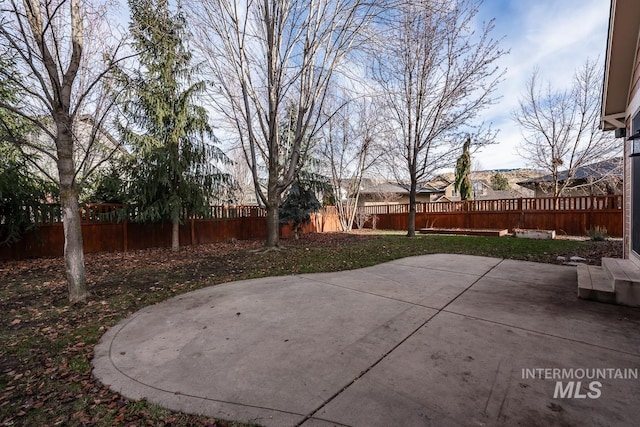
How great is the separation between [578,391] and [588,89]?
15.7 metres

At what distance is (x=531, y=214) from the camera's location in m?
11.8

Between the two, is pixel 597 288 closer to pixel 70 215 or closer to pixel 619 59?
pixel 619 59

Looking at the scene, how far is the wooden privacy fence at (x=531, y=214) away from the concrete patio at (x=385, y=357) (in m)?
8.98

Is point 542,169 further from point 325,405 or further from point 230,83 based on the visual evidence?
point 325,405

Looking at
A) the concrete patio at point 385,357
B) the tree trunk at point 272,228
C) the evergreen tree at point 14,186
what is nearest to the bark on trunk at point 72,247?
the concrete patio at point 385,357

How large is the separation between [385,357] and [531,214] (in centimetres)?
1268

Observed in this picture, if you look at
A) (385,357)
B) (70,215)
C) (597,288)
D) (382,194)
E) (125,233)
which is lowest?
(385,357)

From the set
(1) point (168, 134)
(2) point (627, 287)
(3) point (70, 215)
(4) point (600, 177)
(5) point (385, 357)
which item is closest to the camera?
(5) point (385, 357)

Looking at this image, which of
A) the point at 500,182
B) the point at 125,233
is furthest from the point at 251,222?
the point at 500,182

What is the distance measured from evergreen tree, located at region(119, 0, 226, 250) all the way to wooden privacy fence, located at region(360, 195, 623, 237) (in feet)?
39.1

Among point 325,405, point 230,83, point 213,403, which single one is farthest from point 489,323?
point 230,83

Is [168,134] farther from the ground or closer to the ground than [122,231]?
farther from the ground

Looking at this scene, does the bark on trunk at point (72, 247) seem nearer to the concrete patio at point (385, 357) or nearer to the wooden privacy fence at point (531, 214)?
the concrete patio at point (385, 357)

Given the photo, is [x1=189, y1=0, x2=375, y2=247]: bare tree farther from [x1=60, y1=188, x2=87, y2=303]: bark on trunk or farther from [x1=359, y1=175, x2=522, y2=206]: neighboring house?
[x1=359, y1=175, x2=522, y2=206]: neighboring house
